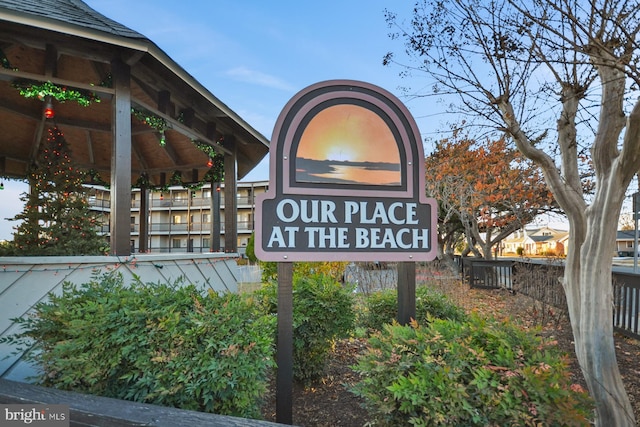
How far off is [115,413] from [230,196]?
7.84m

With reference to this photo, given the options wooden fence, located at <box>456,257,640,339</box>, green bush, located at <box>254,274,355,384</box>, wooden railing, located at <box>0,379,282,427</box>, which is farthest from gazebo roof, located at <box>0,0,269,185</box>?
wooden fence, located at <box>456,257,640,339</box>

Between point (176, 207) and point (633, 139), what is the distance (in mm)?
45290

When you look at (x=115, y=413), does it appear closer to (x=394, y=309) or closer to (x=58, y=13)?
(x=394, y=309)

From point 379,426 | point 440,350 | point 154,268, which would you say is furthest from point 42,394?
point 154,268

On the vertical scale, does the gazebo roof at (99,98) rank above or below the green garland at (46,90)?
above

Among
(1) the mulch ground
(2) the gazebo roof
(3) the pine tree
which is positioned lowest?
(1) the mulch ground

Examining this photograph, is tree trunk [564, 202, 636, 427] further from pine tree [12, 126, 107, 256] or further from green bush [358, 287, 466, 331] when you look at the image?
pine tree [12, 126, 107, 256]

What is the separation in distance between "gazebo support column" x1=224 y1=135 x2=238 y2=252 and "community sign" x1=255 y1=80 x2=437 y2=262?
661 centimetres

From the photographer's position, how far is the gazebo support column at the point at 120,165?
5.80 metres

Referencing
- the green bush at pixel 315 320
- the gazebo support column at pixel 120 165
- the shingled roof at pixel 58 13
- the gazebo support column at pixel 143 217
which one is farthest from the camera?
the gazebo support column at pixel 143 217

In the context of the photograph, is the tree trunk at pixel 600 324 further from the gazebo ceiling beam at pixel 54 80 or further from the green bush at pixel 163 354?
the gazebo ceiling beam at pixel 54 80

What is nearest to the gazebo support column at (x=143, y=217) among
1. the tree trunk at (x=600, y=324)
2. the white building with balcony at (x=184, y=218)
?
the tree trunk at (x=600, y=324)

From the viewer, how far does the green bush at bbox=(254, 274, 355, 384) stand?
4090mm

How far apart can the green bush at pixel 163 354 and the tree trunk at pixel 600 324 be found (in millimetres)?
2914
